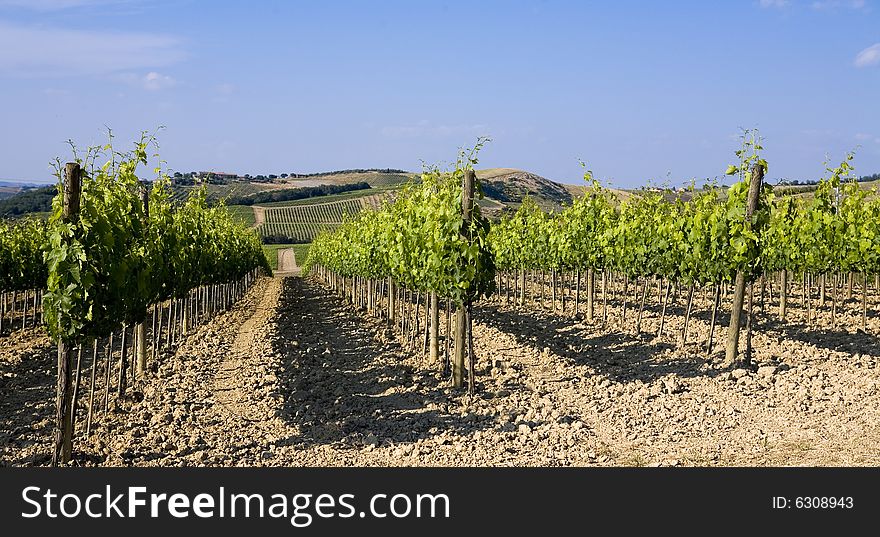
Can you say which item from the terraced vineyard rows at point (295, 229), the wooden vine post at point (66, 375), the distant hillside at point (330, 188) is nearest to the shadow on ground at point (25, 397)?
the wooden vine post at point (66, 375)

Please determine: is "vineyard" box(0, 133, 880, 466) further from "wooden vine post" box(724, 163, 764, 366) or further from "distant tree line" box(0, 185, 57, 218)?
"distant tree line" box(0, 185, 57, 218)

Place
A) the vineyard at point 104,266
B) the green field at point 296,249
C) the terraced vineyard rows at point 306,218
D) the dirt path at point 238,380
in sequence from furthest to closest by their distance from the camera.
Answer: the terraced vineyard rows at point 306,218 → the green field at point 296,249 → the dirt path at point 238,380 → the vineyard at point 104,266

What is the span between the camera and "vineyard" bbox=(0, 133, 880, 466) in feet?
31.4

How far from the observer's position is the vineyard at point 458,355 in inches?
377

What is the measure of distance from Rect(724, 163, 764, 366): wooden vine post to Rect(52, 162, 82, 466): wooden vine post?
35.3ft

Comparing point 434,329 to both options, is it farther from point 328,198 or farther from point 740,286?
point 328,198

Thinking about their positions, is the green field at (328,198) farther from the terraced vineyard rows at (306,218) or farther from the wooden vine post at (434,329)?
the wooden vine post at (434,329)

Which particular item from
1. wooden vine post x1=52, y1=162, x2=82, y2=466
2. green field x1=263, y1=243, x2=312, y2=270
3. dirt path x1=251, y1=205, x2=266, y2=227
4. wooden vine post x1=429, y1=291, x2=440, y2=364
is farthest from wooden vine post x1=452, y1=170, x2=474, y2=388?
dirt path x1=251, y1=205, x2=266, y2=227

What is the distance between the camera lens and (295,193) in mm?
151000

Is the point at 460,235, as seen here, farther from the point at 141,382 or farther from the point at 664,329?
the point at 664,329

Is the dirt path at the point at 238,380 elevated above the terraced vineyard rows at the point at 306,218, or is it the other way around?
the terraced vineyard rows at the point at 306,218

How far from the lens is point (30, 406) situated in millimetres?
13195

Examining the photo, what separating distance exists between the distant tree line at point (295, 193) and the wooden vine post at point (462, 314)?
130870 mm

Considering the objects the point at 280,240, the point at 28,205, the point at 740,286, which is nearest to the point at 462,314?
the point at 740,286
